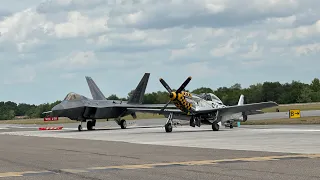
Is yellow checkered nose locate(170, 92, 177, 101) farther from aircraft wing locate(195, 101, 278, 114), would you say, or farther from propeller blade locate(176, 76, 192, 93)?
aircraft wing locate(195, 101, 278, 114)

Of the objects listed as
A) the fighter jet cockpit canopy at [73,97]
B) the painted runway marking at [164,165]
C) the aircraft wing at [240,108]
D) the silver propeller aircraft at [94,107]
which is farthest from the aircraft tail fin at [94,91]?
the painted runway marking at [164,165]

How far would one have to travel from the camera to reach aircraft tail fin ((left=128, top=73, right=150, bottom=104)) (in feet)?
166

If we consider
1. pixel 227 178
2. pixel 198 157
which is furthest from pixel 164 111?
pixel 227 178

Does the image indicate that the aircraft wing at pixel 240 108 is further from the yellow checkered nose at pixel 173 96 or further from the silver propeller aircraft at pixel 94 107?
the silver propeller aircraft at pixel 94 107

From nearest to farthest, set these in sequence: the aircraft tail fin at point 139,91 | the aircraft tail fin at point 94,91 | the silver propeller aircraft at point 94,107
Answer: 1. the silver propeller aircraft at point 94,107
2. the aircraft tail fin at point 139,91
3. the aircraft tail fin at point 94,91

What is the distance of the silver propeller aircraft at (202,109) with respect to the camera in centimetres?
3606

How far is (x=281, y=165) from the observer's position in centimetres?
1423

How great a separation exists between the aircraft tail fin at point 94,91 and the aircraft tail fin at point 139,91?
9.41 feet

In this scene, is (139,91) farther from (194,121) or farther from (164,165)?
(164,165)

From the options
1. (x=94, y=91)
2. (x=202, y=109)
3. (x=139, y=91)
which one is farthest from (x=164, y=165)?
(x=94, y=91)

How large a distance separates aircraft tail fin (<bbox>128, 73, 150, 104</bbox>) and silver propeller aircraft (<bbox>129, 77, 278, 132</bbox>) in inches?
409

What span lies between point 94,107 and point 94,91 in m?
6.79

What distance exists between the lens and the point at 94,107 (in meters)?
45.3

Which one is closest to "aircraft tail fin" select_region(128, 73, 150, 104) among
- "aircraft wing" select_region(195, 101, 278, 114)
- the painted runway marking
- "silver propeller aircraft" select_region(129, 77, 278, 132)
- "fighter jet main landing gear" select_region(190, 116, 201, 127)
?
"silver propeller aircraft" select_region(129, 77, 278, 132)
